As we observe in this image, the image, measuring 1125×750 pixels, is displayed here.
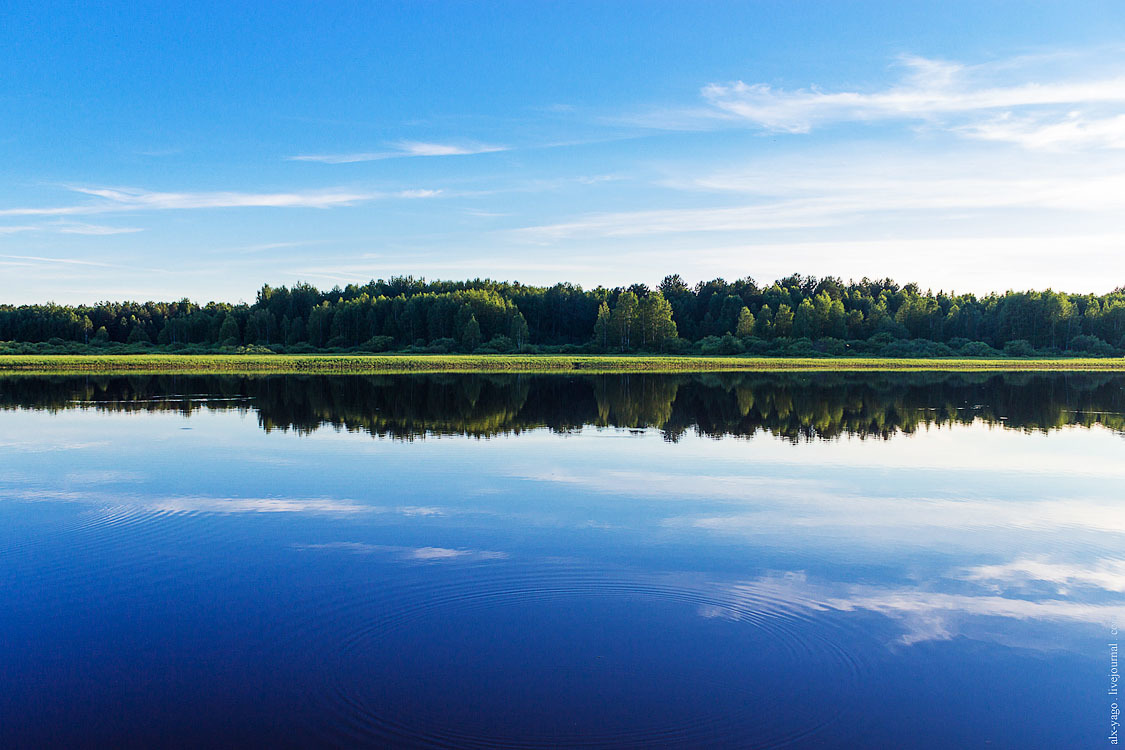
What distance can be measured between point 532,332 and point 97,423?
13406 cm

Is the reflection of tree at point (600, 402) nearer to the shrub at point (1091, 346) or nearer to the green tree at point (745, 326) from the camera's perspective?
the green tree at point (745, 326)

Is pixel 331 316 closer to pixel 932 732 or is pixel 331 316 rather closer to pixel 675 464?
pixel 675 464

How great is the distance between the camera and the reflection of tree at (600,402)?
32312 millimetres

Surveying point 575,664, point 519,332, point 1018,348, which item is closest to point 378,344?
point 519,332

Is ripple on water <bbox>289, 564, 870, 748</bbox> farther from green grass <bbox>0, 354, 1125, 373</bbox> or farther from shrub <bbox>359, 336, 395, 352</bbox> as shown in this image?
shrub <bbox>359, 336, 395, 352</bbox>

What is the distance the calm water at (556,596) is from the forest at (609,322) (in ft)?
367

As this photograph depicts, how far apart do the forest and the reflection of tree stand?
69.5 meters

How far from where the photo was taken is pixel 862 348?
132 metres

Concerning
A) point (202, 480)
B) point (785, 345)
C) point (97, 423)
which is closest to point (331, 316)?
point (785, 345)

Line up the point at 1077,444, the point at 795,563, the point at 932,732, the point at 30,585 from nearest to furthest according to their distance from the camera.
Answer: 1. the point at 932,732
2. the point at 30,585
3. the point at 795,563
4. the point at 1077,444

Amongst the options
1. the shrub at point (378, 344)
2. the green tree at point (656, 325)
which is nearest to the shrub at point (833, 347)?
the green tree at point (656, 325)

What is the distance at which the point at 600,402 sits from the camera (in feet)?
144

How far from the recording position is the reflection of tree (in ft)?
106

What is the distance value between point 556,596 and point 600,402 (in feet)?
109
